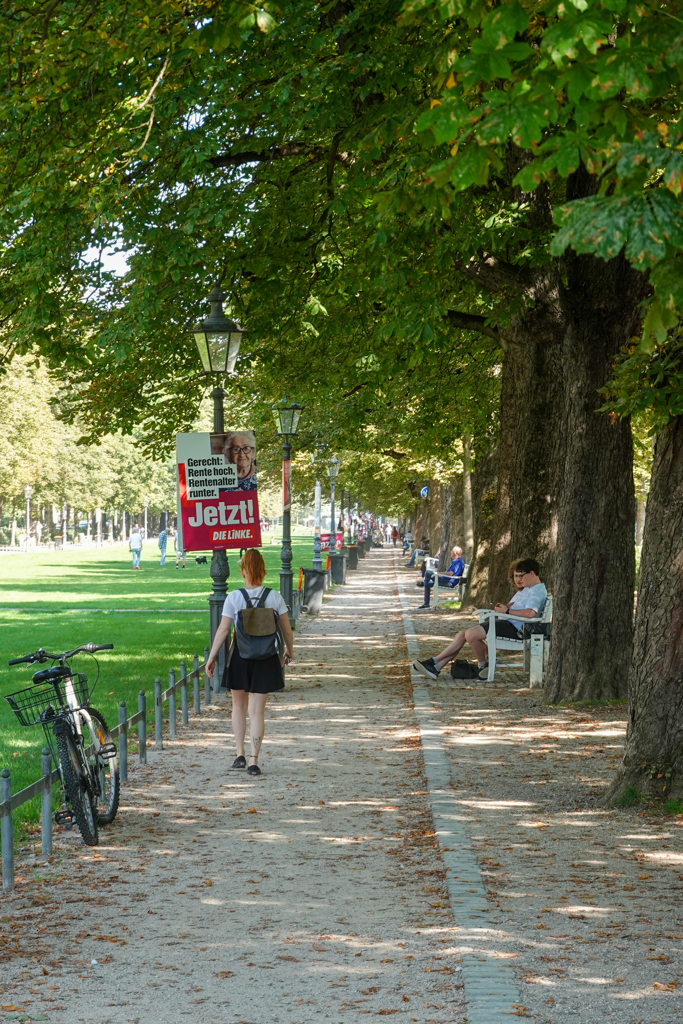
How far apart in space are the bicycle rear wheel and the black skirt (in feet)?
6.08

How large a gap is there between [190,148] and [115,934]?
782cm

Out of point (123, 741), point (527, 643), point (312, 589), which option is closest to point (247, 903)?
point (123, 741)

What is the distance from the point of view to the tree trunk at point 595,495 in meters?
12.5

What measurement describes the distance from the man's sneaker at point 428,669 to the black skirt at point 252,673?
566 centimetres

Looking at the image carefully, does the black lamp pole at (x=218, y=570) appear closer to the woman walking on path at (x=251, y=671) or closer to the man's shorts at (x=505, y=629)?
the man's shorts at (x=505, y=629)

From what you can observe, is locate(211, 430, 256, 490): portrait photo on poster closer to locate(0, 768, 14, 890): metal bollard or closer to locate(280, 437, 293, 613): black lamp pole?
locate(0, 768, 14, 890): metal bollard

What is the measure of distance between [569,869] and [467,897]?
0.85 meters

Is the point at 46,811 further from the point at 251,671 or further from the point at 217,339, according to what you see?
the point at 217,339

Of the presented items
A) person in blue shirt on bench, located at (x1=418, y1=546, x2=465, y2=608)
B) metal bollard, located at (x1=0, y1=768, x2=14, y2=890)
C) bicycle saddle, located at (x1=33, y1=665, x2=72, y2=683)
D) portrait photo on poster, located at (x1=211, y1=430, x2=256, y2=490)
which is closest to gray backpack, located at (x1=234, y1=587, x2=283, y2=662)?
bicycle saddle, located at (x1=33, y1=665, x2=72, y2=683)

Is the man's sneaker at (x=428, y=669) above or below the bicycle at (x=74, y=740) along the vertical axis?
below

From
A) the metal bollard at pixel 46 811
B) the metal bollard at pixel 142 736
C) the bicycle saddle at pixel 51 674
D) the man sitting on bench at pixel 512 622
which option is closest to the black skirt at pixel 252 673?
the metal bollard at pixel 142 736

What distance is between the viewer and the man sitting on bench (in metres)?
14.8

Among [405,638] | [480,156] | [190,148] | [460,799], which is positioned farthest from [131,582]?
[480,156]

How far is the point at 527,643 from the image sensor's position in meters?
15.4
